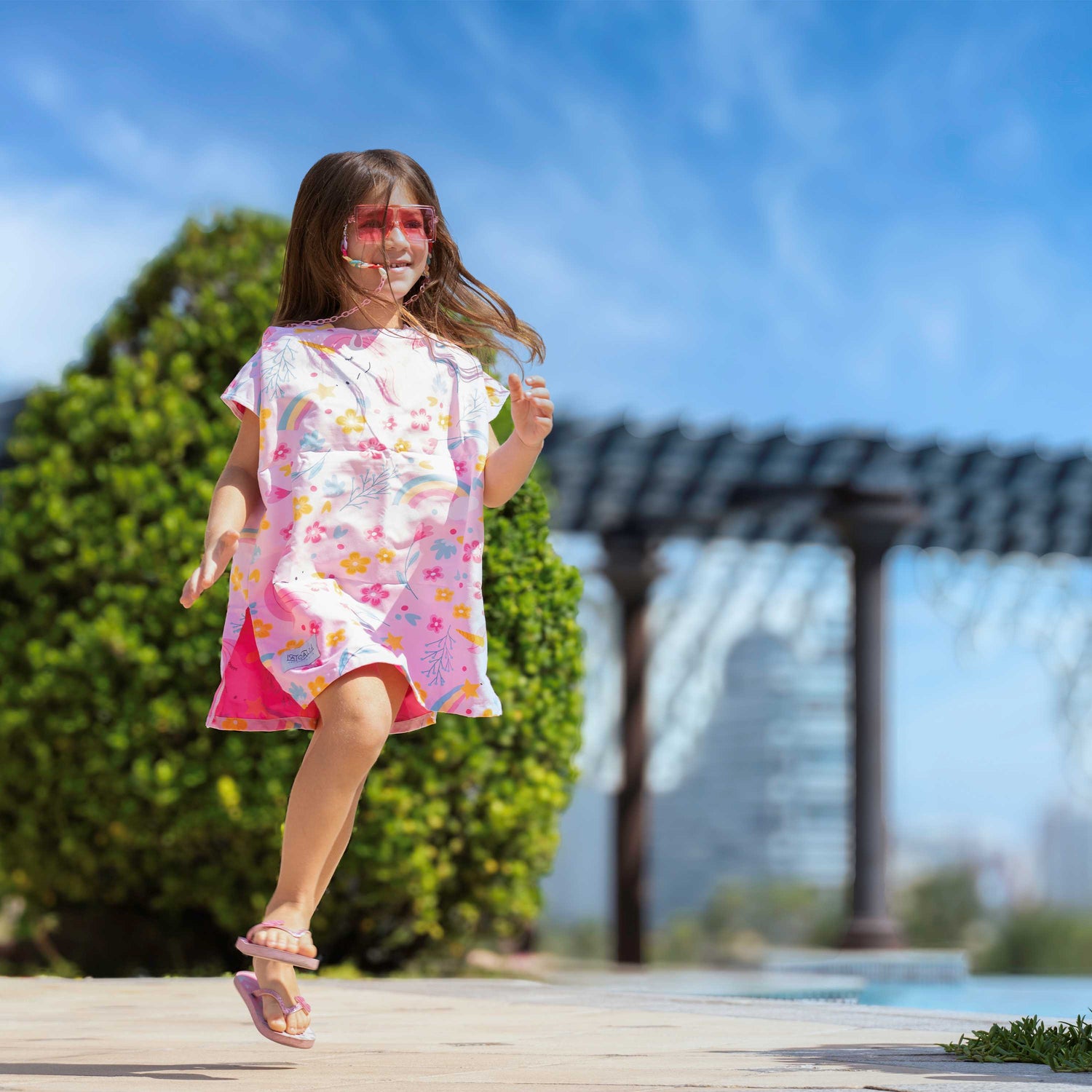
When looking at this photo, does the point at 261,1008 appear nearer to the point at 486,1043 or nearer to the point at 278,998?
the point at 278,998

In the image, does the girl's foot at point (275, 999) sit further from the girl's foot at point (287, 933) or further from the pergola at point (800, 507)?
the pergola at point (800, 507)

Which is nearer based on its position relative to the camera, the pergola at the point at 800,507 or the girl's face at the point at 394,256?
the girl's face at the point at 394,256

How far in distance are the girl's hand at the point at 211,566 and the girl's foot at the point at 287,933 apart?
0.53 m

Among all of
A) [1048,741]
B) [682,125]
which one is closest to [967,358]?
[1048,741]

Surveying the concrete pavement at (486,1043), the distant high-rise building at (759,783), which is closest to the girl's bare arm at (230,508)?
→ the concrete pavement at (486,1043)

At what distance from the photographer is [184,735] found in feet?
18.2

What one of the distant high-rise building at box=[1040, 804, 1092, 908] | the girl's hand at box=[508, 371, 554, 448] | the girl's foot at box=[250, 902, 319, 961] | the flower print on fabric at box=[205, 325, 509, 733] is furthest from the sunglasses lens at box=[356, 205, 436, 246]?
the distant high-rise building at box=[1040, 804, 1092, 908]

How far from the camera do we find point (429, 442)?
108 inches

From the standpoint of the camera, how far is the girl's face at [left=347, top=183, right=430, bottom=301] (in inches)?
112

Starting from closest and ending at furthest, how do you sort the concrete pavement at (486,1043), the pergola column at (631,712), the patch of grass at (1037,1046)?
the concrete pavement at (486,1043)
the patch of grass at (1037,1046)
the pergola column at (631,712)

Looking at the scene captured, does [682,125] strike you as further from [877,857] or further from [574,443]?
[877,857]

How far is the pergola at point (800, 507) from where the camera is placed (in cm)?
1086

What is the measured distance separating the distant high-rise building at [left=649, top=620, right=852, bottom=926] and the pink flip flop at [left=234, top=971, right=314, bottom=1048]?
5033cm

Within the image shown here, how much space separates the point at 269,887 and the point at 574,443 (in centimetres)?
560
